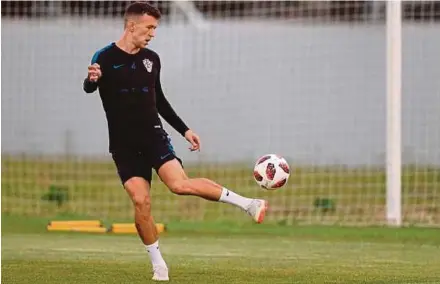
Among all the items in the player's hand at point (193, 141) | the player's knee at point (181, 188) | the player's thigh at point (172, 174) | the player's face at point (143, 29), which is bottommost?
the player's knee at point (181, 188)

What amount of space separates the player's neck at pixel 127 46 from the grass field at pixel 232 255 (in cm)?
159

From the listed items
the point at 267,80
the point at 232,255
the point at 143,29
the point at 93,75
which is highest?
the point at 143,29

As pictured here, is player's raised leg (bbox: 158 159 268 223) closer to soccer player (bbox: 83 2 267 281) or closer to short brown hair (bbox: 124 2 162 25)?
soccer player (bbox: 83 2 267 281)

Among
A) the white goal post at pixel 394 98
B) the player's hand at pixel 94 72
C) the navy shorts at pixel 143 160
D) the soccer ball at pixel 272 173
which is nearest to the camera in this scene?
the player's hand at pixel 94 72

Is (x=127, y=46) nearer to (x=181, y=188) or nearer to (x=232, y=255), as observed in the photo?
(x=181, y=188)

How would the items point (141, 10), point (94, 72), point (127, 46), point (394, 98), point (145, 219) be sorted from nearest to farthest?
point (94, 72) < point (145, 219) < point (141, 10) < point (127, 46) < point (394, 98)

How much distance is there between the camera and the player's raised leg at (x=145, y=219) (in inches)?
307

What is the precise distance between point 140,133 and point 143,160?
0.63ft

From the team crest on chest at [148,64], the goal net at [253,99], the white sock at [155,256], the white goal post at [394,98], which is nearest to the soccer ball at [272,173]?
the white sock at [155,256]

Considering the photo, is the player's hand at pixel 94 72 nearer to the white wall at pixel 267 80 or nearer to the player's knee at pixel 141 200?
the player's knee at pixel 141 200

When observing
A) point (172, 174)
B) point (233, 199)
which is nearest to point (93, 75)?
point (172, 174)

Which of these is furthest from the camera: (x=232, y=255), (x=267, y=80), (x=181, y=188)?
(x=267, y=80)

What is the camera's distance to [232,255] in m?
10.2

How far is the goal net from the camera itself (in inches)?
597
